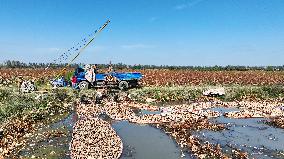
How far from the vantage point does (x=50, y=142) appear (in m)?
15.9

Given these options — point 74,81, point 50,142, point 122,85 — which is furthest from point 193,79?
point 50,142

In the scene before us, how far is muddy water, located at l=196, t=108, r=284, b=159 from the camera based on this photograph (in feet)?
48.6

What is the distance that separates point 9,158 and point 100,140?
399 centimetres

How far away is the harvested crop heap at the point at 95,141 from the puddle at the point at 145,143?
1.33 ft

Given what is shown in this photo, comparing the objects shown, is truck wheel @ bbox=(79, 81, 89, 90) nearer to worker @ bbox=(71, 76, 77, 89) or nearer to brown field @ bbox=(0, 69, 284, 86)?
worker @ bbox=(71, 76, 77, 89)

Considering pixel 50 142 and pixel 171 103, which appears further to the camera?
pixel 171 103

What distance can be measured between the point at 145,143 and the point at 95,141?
2.16 metres

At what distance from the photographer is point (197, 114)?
76.2 ft

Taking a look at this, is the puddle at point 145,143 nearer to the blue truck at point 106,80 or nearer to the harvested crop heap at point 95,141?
the harvested crop heap at point 95,141

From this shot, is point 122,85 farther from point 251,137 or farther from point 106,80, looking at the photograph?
point 251,137

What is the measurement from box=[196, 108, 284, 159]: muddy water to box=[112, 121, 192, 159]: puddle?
195 centimetres

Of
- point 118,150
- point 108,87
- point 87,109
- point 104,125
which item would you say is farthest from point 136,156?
point 108,87

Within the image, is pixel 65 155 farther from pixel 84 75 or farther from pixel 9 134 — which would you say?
pixel 84 75

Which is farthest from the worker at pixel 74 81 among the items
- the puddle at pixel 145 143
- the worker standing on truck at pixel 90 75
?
the puddle at pixel 145 143
